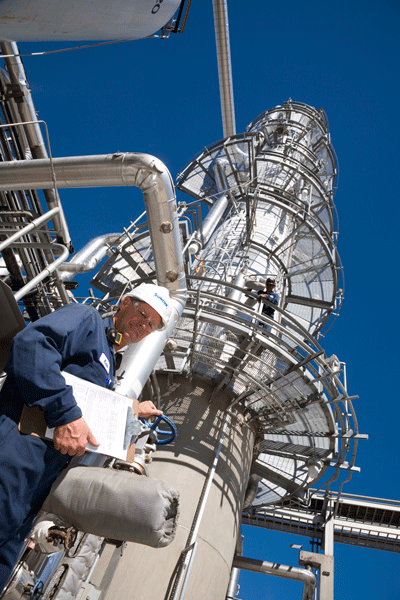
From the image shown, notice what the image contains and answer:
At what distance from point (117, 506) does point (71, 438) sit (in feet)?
1.89

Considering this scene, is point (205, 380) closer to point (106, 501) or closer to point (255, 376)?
point (255, 376)

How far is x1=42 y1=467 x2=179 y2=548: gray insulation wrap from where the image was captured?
272 centimetres

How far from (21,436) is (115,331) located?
133 cm

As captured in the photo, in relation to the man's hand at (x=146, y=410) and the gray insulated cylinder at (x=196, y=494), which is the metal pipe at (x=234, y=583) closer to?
the gray insulated cylinder at (x=196, y=494)

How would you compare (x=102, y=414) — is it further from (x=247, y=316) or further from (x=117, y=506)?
(x=247, y=316)

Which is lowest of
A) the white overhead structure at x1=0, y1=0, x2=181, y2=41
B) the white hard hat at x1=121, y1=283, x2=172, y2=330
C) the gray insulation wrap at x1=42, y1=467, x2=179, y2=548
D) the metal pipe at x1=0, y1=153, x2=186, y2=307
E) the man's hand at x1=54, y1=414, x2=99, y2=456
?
the gray insulation wrap at x1=42, y1=467, x2=179, y2=548

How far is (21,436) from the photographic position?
2.70 metres

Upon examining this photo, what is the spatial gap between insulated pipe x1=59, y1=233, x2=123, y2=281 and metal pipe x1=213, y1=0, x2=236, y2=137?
764 inches

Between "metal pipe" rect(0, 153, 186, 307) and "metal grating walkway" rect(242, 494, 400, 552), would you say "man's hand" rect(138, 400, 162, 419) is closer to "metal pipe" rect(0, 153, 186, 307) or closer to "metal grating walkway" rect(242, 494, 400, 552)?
"metal pipe" rect(0, 153, 186, 307)

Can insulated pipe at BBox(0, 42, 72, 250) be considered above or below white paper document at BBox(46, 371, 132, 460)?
above

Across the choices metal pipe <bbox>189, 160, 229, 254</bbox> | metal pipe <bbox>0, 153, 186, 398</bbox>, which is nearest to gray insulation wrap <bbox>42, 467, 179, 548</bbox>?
metal pipe <bbox>0, 153, 186, 398</bbox>

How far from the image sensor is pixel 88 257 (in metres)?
15.9

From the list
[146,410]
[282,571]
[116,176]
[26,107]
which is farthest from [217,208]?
[146,410]

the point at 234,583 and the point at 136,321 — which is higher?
the point at 234,583
